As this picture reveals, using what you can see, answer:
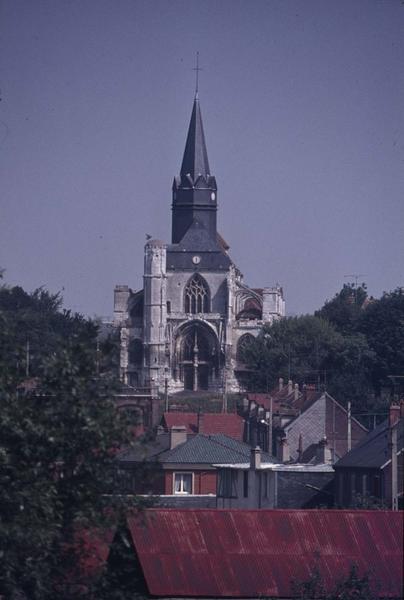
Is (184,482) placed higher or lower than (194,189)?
lower

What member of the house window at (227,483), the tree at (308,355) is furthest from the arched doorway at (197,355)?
the house window at (227,483)

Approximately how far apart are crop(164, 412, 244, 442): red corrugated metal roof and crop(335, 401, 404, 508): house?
2272cm

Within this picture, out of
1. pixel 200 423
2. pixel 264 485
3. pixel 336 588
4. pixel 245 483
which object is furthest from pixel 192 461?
pixel 336 588

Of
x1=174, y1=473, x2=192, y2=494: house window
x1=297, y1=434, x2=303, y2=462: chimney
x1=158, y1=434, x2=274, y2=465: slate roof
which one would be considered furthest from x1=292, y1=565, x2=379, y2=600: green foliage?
x1=297, y1=434, x2=303, y2=462: chimney

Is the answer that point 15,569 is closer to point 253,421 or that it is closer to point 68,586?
point 68,586

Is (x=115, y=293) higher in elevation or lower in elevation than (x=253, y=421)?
higher

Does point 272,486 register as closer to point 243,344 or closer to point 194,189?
point 243,344

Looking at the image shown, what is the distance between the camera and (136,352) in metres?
146

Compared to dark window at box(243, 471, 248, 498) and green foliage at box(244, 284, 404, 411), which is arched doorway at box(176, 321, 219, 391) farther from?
dark window at box(243, 471, 248, 498)

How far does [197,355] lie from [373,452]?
307 feet

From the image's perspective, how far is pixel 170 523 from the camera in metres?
31.0

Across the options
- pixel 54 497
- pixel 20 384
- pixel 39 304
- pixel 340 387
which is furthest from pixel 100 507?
pixel 39 304

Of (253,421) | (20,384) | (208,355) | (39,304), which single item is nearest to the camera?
(20,384)

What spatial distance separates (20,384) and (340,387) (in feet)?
260
